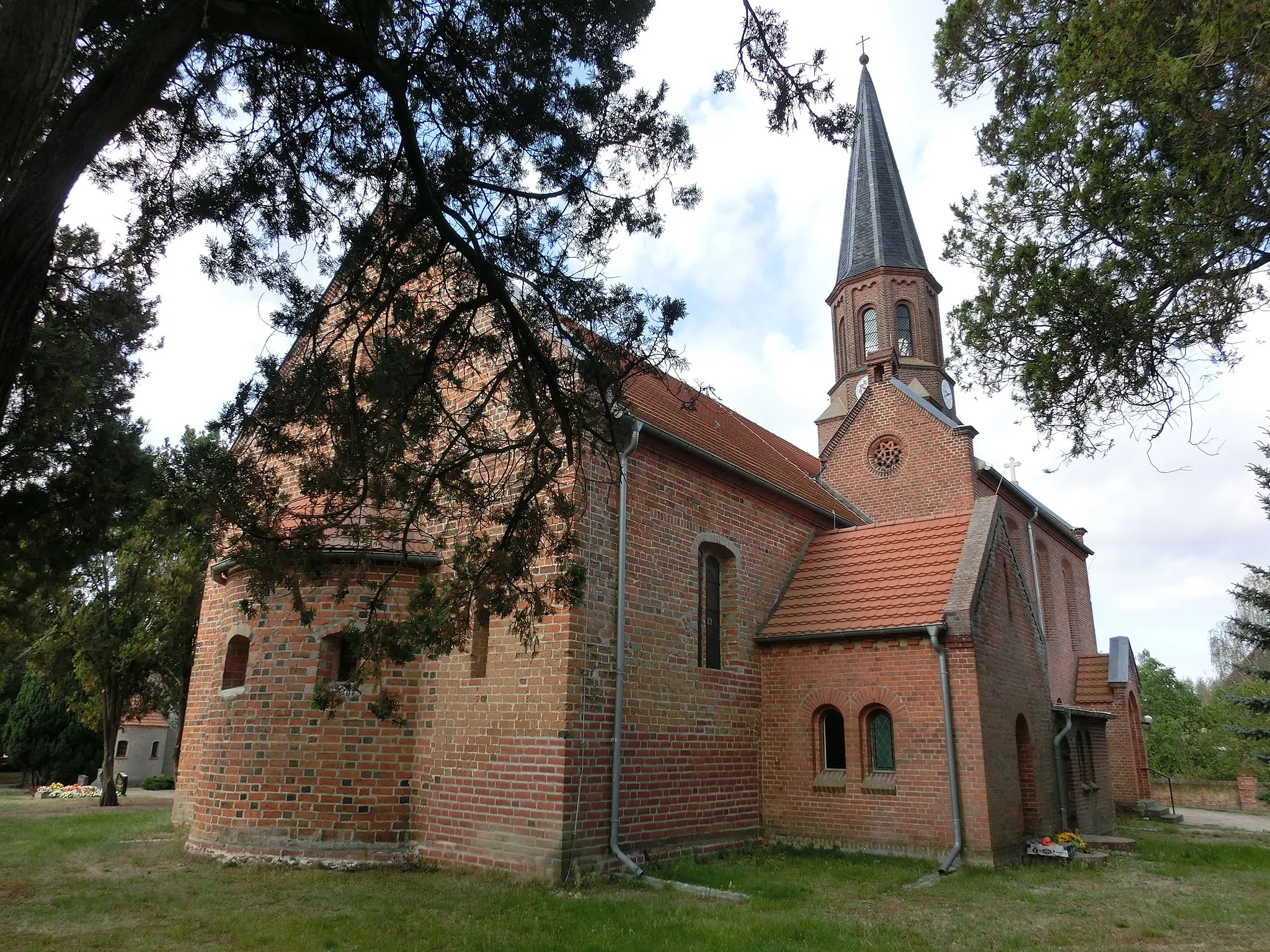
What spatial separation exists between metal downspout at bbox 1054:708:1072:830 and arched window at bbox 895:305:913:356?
13.0 meters

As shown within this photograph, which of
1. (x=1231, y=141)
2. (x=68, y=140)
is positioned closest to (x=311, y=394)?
(x=68, y=140)

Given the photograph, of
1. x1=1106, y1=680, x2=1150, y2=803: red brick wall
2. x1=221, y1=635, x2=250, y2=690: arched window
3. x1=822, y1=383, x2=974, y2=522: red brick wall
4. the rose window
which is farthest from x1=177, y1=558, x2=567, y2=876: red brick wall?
x1=1106, y1=680, x2=1150, y2=803: red brick wall

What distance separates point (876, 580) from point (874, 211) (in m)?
17.0

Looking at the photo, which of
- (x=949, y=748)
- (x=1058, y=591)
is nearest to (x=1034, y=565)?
(x=1058, y=591)

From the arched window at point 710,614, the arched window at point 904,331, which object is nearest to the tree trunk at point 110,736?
the arched window at point 710,614

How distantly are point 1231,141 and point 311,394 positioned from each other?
7064mm

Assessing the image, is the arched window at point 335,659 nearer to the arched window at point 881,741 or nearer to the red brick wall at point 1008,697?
the arched window at point 881,741

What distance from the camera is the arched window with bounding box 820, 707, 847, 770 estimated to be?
12.8 m

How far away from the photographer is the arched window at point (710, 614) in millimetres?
12641

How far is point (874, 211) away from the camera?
2653 centimetres

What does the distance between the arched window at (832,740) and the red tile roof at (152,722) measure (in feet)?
93.5

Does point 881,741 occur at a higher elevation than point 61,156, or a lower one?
lower

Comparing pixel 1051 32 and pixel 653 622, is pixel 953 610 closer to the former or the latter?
pixel 653 622

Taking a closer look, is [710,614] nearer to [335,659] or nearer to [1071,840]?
[335,659]
